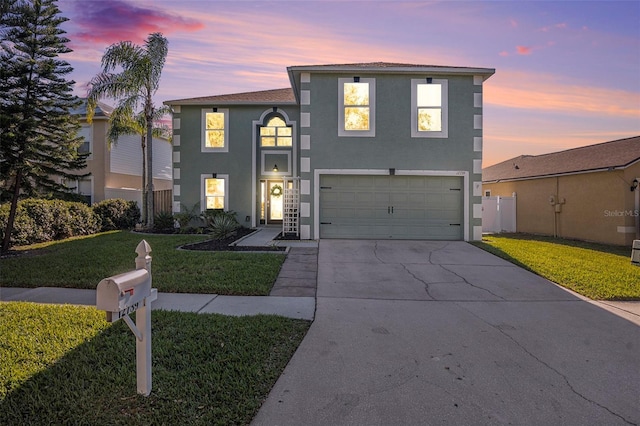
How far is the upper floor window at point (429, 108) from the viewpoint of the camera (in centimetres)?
1214

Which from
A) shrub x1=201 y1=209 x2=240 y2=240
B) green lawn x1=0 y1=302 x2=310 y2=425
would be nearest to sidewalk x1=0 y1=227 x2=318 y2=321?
green lawn x1=0 y1=302 x2=310 y2=425

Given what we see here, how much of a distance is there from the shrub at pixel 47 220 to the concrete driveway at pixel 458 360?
1047 centimetres

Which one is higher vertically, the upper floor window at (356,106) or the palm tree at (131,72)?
the palm tree at (131,72)

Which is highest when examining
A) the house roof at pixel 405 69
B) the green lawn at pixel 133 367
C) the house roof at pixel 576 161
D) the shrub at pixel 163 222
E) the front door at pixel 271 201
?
the house roof at pixel 405 69

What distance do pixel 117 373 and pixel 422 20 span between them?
10997mm

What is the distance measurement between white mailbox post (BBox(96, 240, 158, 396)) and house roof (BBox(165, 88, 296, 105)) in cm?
1405

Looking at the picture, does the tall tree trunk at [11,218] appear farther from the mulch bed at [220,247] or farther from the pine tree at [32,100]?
the mulch bed at [220,247]

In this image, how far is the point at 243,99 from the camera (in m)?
16.1

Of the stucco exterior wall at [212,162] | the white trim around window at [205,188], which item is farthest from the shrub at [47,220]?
the white trim around window at [205,188]

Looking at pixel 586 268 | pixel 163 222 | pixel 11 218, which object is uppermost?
pixel 11 218

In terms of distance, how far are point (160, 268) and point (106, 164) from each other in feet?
45.3

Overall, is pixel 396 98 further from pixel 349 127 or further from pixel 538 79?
pixel 538 79

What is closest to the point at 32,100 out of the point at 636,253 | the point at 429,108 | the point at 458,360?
the point at 429,108

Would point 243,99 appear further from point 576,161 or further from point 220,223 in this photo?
point 576,161
